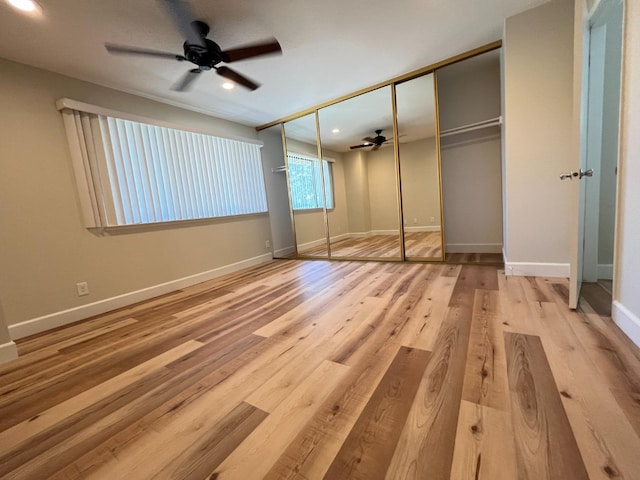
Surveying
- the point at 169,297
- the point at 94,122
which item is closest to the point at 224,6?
the point at 94,122

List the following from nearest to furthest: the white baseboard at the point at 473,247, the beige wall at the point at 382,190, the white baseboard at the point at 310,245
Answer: the white baseboard at the point at 473,247 < the white baseboard at the point at 310,245 < the beige wall at the point at 382,190

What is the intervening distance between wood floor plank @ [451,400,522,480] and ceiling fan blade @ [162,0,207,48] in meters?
2.82

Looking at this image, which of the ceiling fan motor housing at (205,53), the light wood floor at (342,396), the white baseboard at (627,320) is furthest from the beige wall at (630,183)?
the ceiling fan motor housing at (205,53)

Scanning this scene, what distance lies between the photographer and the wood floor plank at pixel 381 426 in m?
0.82

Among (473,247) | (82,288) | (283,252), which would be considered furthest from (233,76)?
(473,247)

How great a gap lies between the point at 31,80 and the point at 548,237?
16.3 ft

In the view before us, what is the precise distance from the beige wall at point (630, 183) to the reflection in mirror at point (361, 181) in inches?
101

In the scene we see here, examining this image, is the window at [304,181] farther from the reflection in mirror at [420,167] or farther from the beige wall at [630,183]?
the beige wall at [630,183]

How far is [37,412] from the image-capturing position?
4.11ft

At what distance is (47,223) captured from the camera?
2.37 meters

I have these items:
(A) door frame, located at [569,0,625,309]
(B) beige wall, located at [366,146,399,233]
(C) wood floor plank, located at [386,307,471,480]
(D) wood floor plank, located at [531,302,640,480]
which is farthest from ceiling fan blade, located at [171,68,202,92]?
(B) beige wall, located at [366,146,399,233]

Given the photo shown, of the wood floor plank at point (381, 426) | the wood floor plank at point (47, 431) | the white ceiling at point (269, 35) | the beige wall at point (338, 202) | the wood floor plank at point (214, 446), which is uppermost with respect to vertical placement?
the white ceiling at point (269, 35)

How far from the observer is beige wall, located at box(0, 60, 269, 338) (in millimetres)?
2195

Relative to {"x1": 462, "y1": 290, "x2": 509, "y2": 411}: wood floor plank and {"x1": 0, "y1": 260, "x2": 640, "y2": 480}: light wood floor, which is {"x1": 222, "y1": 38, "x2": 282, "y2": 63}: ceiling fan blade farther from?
{"x1": 462, "y1": 290, "x2": 509, "y2": 411}: wood floor plank
